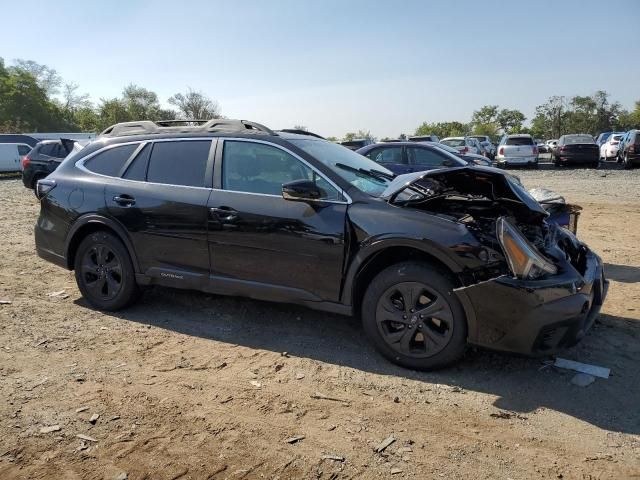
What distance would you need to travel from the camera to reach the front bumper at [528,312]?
3246 mm

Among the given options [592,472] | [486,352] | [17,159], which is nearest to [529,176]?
[486,352]

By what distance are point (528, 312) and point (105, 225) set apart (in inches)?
148

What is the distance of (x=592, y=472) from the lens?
258 centimetres

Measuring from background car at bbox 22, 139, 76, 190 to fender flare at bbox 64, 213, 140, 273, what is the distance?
13.1 m

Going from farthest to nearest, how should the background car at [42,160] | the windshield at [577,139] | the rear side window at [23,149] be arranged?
the rear side window at [23,149], the windshield at [577,139], the background car at [42,160]

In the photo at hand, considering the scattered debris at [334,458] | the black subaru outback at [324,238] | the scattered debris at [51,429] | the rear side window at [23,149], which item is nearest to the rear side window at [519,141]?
the black subaru outback at [324,238]

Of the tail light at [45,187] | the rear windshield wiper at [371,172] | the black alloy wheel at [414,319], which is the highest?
the rear windshield wiper at [371,172]

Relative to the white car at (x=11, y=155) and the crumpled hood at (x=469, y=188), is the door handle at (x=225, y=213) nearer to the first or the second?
→ the crumpled hood at (x=469, y=188)

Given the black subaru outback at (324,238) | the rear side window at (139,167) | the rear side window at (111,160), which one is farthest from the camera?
the rear side window at (111,160)

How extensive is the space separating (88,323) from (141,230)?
1.00m

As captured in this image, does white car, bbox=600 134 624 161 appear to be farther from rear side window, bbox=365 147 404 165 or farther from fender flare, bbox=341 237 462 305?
fender flare, bbox=341 237 462 305

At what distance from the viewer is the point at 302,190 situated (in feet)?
12.5

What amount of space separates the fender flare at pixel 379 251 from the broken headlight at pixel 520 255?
333 mm

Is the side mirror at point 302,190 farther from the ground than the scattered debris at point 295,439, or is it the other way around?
the side mirror at point 302,190
